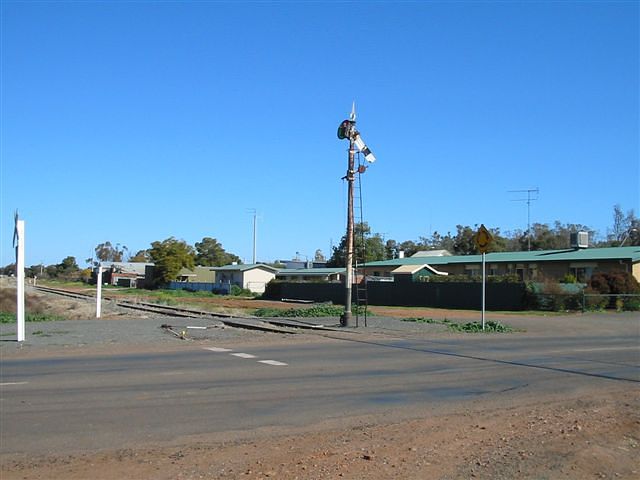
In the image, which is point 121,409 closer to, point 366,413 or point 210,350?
point 366,413

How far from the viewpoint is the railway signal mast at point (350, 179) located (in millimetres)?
27969

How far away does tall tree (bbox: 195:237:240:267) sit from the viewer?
6983 inches

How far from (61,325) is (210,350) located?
38.3ft

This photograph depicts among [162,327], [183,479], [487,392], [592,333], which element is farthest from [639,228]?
[183,479]

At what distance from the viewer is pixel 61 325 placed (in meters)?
28.2

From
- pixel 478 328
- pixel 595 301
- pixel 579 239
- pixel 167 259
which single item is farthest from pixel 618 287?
pixel 167 259

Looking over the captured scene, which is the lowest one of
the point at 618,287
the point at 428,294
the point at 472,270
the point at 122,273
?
the point at 428,294

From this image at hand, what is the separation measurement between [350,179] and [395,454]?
21523 mm

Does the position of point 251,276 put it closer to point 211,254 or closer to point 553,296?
point 553,296

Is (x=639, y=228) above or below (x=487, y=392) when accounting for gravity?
above

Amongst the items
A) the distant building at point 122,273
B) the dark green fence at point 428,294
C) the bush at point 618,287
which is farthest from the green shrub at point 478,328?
the distant building at point 122,273

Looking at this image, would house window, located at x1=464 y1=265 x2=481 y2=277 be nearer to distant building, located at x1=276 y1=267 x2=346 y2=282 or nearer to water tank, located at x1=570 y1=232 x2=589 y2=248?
water tank, located at x1=570 y1=232 x2=589 y2=248

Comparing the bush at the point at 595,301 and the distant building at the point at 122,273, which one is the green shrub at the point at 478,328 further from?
the distant building at the point at 122,273

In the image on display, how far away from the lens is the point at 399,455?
7340 mm
